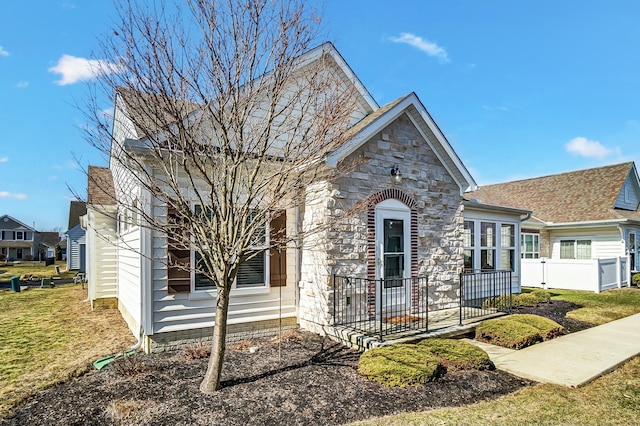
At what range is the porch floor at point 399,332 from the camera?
254 inches

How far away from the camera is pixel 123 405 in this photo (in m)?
4.37

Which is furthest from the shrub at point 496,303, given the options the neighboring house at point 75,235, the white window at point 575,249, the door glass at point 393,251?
the neighboring house at point 75,235

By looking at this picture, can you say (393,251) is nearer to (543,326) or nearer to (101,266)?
(543,326)

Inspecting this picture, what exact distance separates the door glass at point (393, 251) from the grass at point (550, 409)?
3.50 m

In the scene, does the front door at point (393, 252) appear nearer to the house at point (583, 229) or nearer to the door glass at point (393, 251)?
the door glass at point (393, 251)

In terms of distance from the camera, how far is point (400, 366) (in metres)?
5.22

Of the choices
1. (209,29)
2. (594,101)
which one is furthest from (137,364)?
(594,101)

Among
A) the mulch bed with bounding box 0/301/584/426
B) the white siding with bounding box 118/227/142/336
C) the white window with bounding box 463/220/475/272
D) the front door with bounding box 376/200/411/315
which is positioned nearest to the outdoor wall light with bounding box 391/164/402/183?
the front door with bounding box 376/200/411/315

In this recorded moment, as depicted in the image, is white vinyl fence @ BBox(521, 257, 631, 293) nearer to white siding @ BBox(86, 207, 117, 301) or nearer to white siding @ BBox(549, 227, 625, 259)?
white siding @ BBox(549, 227, 625, 259)

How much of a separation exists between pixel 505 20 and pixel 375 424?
1106 centimetres

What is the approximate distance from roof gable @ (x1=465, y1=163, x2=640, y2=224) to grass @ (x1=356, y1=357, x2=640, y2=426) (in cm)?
1194

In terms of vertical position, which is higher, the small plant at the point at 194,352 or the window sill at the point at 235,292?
the window sill at the point at 235,292

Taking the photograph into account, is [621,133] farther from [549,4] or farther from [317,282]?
[317,282]

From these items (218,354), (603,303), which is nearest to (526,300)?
(603,303)
